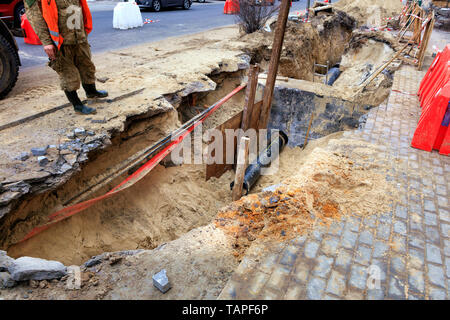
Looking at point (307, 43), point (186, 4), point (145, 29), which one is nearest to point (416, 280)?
point (307, 43)

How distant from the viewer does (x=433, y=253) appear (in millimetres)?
2668

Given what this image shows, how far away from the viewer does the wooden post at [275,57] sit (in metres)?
5.00

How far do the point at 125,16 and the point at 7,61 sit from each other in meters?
7.26

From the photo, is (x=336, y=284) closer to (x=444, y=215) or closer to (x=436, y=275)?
(x=436, y=275)

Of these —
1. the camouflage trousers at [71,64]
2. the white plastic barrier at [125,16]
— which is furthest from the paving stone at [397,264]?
the white plastic barrier at [125,16]

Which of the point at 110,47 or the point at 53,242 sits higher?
the point at 110,47

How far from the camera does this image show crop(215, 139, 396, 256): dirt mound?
293 cm

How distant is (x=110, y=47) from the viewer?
912cm

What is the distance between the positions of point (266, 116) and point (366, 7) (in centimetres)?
1357

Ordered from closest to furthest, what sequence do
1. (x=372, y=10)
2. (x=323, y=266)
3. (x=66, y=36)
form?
1. (x=323, y=266)
2. (x=66, y=36)
3. (x=372, y=10)

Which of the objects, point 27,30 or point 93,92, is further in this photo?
point 27,30

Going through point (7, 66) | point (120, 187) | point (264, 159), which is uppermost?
point (7, 66)

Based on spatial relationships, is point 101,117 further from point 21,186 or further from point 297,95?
point 297,95

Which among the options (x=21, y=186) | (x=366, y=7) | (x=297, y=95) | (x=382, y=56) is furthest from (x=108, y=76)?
(x=366, y=7)
